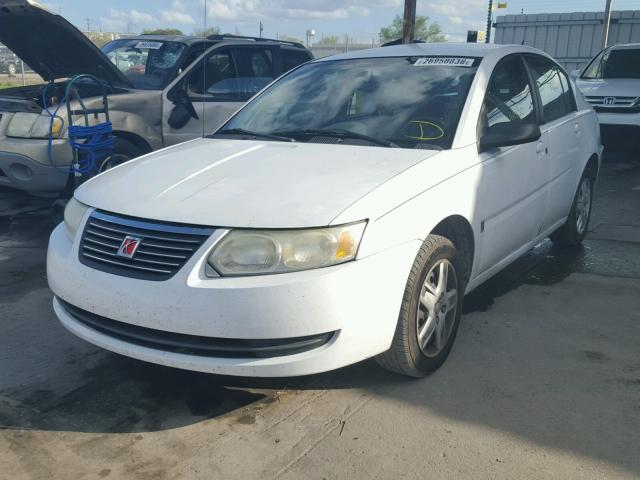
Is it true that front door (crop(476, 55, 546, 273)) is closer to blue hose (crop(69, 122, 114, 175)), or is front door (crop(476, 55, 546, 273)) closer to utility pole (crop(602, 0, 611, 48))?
blue hose (crop(69, 122, 114, 175))

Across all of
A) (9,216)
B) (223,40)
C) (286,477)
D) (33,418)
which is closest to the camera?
(286,477)

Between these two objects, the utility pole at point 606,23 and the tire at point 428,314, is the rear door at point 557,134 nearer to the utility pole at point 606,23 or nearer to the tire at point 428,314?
the tire at point 428,314

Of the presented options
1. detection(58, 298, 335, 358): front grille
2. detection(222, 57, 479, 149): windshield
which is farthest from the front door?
detection(58, 298, 335, 358): front grille

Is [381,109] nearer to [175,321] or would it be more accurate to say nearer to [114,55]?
[175,321]

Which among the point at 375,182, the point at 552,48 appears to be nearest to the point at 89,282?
the point at 375,182

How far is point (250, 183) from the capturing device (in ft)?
10.1

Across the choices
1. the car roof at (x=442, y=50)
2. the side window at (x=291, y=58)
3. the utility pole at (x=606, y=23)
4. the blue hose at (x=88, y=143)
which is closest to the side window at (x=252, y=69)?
the side window at (x=291, y=58)

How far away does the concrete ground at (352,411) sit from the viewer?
2598 mm

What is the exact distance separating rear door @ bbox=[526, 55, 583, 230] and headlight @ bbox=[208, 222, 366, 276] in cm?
220

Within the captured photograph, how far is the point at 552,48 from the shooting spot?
21750mm

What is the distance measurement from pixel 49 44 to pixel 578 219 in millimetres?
5231

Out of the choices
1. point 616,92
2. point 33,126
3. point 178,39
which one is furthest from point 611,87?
point 33,126

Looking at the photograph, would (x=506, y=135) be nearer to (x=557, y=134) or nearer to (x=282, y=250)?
(x=557, y=134)

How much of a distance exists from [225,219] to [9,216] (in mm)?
5028
